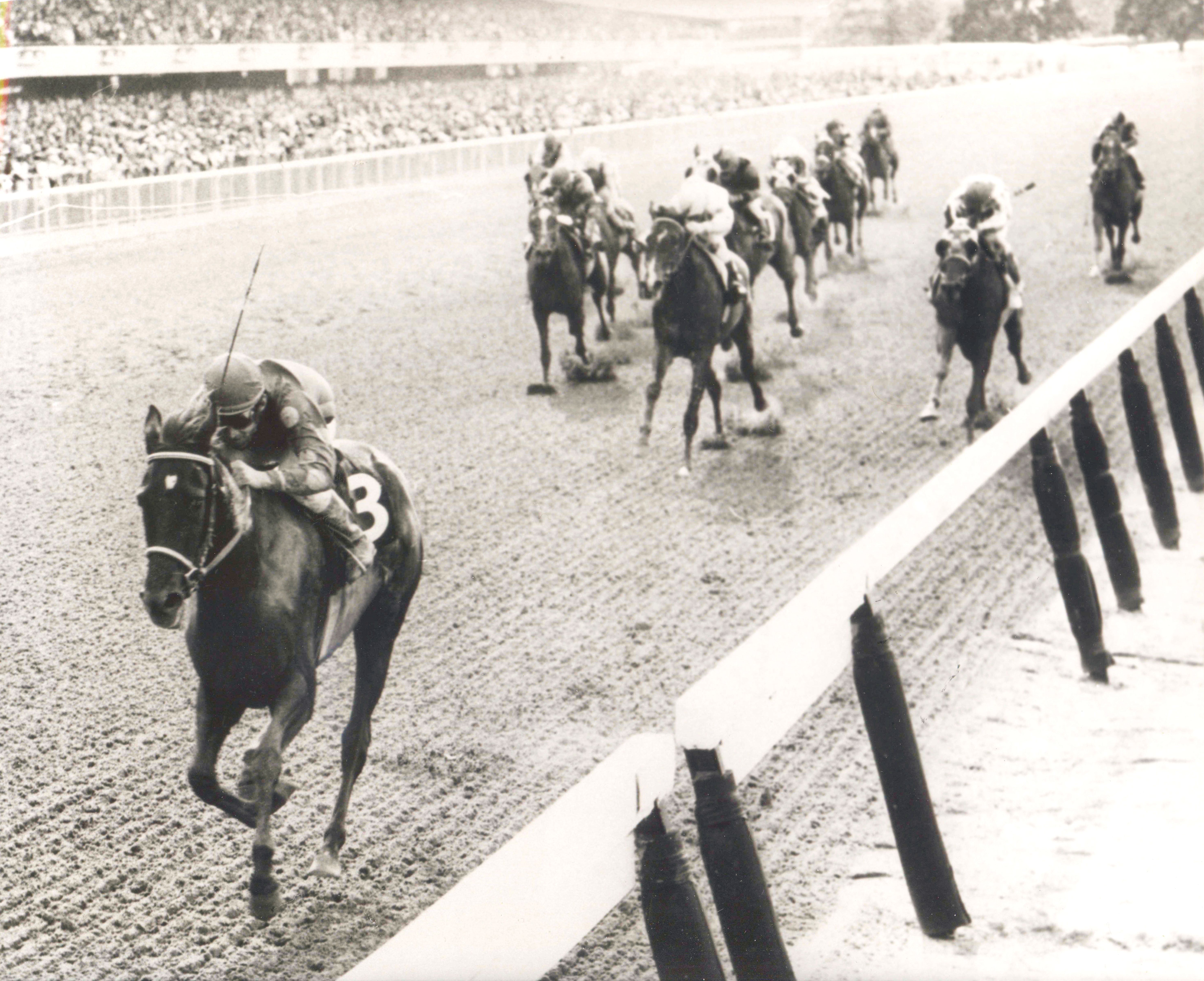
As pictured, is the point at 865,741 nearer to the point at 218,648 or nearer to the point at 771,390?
the point at 218,648

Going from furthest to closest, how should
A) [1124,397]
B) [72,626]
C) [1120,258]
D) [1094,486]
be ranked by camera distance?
[1120,258] → [1124,397] → [1094,486] → [72,626]

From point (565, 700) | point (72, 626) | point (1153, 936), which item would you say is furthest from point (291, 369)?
point (1153, 936)

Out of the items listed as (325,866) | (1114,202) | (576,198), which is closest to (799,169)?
(576,198)

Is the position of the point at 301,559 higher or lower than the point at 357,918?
higher

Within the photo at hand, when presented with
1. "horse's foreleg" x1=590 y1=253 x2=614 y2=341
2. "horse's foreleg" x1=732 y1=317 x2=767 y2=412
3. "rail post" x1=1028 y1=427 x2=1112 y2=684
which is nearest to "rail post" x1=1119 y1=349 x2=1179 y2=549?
"rail post" x1=1028 y1=427 x2=1112 y2=684

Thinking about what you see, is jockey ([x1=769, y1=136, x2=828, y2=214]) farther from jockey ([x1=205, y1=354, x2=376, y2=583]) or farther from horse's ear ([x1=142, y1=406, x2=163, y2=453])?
horse's ear ([x1=142, y1=406, x2=163, y2=453])

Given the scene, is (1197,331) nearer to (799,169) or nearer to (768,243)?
(768,243)
